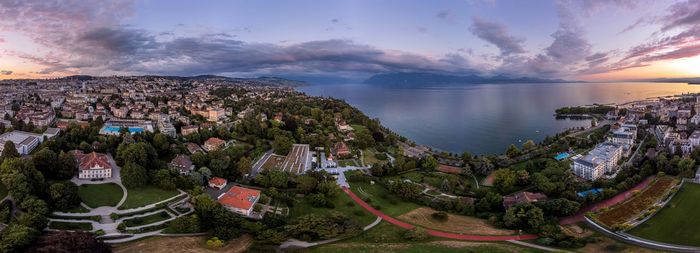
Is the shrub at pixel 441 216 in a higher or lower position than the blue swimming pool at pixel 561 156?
lower

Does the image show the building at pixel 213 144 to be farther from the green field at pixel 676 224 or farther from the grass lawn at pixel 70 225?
the green field at pixel 676 224

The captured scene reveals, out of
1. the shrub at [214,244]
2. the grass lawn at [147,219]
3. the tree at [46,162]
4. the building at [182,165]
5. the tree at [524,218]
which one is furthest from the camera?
the building at [182,165]

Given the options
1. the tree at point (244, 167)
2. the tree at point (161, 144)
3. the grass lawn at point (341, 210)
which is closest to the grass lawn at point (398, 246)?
the grass lawn at point (341, 210)

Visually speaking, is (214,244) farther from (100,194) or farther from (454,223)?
(454,223)

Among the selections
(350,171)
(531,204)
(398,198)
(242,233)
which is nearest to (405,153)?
(350,171)

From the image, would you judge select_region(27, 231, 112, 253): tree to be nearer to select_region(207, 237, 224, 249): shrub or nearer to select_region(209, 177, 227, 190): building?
select_region(207, 237, 224, 249): shrub

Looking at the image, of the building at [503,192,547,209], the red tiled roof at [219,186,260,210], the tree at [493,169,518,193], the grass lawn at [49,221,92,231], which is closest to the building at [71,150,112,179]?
the grass lawn at [49,221,92,231]

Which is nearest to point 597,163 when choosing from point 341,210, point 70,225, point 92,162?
point 341,210
